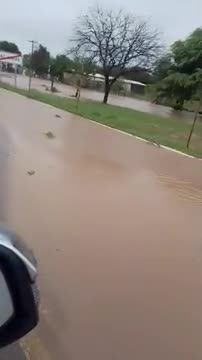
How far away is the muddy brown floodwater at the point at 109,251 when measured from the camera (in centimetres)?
362

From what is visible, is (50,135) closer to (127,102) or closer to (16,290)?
(16,290)

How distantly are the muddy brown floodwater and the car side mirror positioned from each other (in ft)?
7.91

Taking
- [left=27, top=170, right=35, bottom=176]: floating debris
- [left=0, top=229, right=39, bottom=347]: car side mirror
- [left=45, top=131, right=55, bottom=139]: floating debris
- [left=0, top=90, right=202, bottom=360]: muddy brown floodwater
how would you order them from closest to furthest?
[left=0, top=229, right=39, bottom=347]: car side mirror
[left=0, top=90, right=202, bottom=360]: muddy brown floodwater
[left=27, top=170, right=35, bottom=176]: floating debris
[left=45, top=131, right=55, bottom=139]: floating debris

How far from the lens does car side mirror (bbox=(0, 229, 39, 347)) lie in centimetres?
92

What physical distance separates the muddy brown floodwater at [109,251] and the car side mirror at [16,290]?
7.91 feet

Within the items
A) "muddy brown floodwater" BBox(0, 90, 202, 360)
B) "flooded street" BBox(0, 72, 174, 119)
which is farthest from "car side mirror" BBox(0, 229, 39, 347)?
"flooded street" BBox(0, 72, 174, 119)

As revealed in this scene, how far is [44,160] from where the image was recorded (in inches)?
Answer: 424

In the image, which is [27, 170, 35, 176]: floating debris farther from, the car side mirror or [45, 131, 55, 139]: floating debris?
the car side mirror

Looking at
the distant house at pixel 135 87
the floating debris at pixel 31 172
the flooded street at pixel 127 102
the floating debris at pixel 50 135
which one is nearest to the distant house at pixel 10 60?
the flooded street at pixel 127 102

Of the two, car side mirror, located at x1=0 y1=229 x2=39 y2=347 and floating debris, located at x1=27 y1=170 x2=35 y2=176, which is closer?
car side mirror, located at x1=0 y1=229 x2=39 y2=347

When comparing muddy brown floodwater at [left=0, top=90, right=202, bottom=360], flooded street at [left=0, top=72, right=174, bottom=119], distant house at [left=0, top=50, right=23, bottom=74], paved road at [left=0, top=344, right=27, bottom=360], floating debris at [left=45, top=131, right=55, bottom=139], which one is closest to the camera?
paved road at [left=0, top=344, right=27, bottom=360]

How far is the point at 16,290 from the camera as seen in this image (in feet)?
3.06

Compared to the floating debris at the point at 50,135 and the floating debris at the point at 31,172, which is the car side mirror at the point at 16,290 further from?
the floating debris at the point at 50,135

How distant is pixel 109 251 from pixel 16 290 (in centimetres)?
452
